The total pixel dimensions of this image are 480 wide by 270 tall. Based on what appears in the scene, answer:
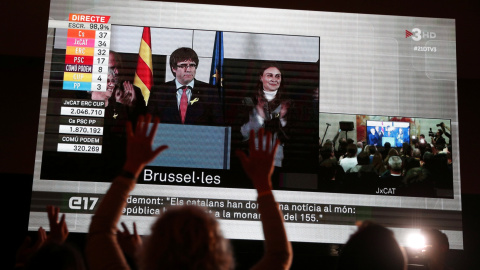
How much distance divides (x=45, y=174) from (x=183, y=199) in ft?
3.29

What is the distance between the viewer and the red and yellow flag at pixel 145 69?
3.85 m

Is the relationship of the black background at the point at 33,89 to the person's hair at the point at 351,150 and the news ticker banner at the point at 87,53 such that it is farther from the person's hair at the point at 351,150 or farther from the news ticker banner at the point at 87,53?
the person's hair at the point at 351,150

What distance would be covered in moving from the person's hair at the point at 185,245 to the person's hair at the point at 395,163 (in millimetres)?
2967

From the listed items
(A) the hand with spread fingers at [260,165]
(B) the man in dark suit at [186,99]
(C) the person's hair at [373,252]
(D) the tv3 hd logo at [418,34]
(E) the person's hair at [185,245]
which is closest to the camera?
(E) the person's hair at [185,245]

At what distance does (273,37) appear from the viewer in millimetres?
3965

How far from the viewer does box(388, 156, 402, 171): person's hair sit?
12.7 feet

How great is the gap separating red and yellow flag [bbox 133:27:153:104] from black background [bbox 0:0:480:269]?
71 cm

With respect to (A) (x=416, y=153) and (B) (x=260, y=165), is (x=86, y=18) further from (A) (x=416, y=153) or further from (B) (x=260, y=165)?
(B) (x=260, y=165)

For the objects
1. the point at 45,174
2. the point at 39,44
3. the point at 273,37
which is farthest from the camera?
the point at 39,44

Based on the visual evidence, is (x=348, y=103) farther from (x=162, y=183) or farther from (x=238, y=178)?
(x=162, y=183)

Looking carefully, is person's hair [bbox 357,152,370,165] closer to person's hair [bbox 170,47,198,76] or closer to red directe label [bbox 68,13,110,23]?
person's hair [bbox 170,47,198,76]

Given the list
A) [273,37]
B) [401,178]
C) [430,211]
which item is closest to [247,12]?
[273,37]

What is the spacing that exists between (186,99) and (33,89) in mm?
1579

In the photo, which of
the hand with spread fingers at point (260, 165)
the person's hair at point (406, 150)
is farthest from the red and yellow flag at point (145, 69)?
the hand with spread fingers at point (260, 165)
